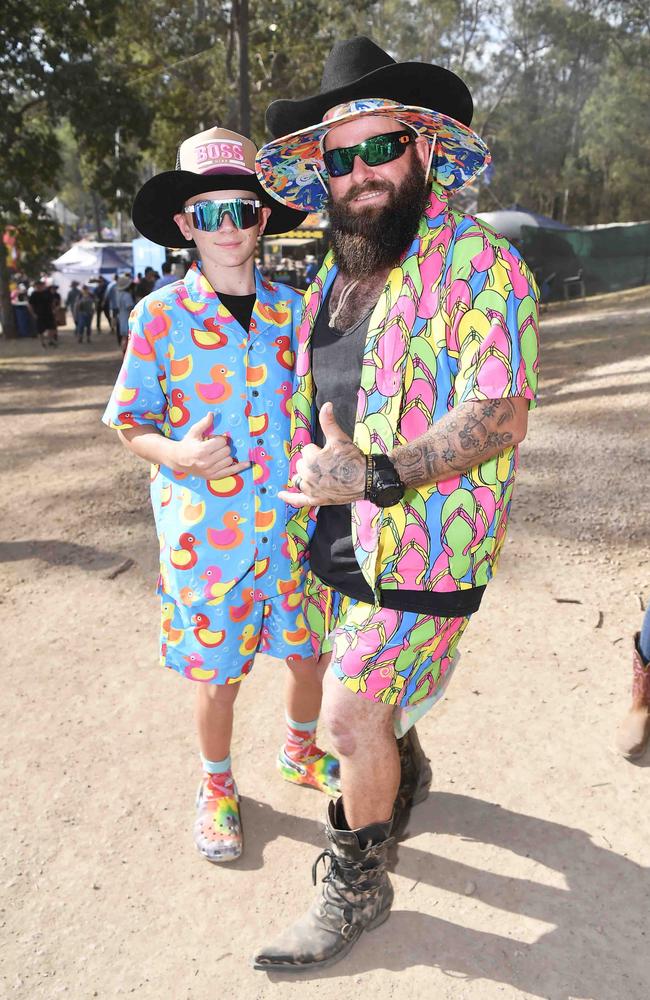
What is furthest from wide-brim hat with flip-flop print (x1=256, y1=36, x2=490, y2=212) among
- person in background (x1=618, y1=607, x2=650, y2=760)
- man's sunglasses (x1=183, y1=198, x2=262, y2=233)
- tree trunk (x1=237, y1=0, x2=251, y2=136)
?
tree trunk (x1=237, y1=0, x2=251, y2=136)

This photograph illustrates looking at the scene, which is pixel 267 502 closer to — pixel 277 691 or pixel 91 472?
pixel 277 691

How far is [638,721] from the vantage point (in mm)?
3100

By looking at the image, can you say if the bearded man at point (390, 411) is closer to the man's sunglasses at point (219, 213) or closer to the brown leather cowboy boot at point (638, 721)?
the man's sunglasses at point (219, 213)

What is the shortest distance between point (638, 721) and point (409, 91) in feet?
7.56

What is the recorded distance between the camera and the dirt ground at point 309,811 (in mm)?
2314

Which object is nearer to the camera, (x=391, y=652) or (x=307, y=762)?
(x=391, y=652)

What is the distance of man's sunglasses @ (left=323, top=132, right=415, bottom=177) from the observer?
2.20 meters

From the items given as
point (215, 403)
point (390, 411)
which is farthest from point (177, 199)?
point (390, 411)

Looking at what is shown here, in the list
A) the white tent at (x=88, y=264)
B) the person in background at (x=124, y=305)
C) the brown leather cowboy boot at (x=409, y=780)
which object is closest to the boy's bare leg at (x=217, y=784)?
the brown leather cowboy boot at (x=409, y=780)

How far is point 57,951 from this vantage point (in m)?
2.38

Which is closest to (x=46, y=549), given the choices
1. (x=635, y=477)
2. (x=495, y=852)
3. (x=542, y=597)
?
(x=542, y=597)

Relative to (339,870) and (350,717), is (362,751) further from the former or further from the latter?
(339,870)

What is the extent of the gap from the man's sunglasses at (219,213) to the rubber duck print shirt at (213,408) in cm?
15

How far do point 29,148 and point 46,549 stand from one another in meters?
13.7
